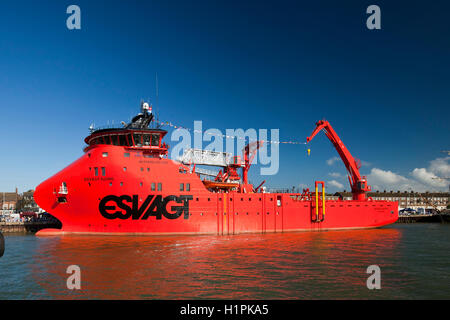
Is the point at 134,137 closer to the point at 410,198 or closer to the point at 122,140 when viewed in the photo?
the point at 122,140

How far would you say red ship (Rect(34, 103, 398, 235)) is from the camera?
26.5 m

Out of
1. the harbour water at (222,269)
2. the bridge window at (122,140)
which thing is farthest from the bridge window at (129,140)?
the harbour water at (222,269)

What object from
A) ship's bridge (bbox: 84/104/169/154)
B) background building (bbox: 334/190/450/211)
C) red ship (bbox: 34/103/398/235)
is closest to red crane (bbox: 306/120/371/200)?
red ship (bbox: 34/103/398/235)

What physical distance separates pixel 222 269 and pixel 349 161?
92.1 ft

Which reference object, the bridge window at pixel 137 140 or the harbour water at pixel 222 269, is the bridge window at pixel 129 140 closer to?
the bridge window at pixel 137 140

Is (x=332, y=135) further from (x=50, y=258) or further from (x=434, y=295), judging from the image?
(x=50, y=258)

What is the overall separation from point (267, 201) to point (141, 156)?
44.6ft

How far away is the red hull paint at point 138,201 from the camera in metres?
26.4

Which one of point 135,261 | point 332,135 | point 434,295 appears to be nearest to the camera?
point 434,295

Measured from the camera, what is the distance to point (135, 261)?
17.2 m

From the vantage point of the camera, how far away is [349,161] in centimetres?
3788

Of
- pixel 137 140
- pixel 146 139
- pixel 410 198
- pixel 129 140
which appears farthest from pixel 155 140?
pixel 410 198

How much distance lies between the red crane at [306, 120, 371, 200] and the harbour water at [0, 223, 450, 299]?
12.7 m
